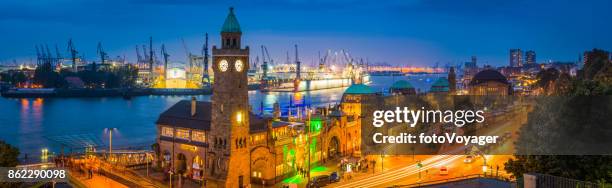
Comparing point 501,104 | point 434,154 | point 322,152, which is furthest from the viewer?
point 501,104

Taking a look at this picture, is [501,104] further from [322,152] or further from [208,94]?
[208,94]

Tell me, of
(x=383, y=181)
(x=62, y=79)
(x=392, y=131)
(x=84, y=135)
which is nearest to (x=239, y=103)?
(x=383, y=181)

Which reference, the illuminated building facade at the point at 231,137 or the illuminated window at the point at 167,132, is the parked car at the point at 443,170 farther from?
the illuminated window at the point at 167,132

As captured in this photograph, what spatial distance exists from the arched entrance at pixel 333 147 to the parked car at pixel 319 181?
8.84 m

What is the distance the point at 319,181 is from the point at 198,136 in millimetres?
8567

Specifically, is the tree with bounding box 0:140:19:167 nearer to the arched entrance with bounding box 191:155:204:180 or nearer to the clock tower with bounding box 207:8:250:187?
the arched entrance with bounding box 191:155:204:180

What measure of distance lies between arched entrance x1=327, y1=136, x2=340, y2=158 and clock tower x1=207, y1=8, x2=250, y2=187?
491 inches

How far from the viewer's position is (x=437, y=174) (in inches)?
1494

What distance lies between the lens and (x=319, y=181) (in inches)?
1401

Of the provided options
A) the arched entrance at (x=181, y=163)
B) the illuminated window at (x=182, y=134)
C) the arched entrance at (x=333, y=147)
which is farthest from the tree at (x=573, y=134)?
the arched entrance at (x=181, y=163)

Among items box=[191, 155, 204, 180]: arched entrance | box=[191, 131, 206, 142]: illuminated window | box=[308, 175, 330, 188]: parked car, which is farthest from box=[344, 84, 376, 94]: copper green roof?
box=[191, 155, 204, 180]: arched entrance

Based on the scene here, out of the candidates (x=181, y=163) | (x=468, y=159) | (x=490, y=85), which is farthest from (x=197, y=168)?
(x=490, y=85)

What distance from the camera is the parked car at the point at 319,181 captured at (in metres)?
34.9

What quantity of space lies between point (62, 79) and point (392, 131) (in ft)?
433
